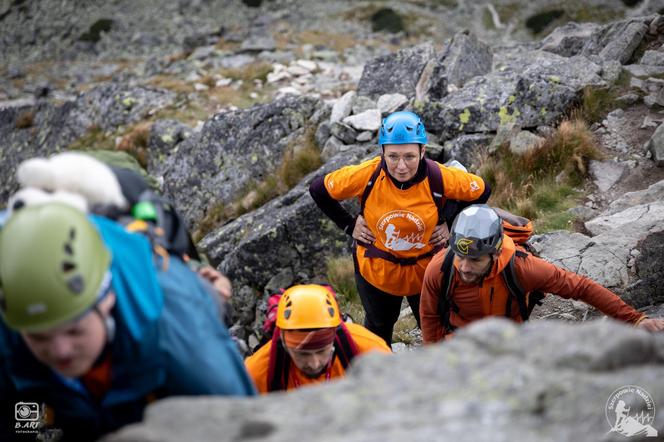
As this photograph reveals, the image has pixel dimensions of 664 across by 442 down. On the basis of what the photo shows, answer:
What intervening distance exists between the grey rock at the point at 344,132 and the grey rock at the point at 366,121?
4.4 inches

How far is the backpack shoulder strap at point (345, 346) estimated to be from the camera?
4117mm

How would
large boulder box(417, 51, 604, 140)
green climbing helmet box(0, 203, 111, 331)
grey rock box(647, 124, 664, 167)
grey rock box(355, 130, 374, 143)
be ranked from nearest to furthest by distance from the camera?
green climbing helmet box(0, 203, 111, 331) → grey rock box(647, 124, 664, 167) → large boulder box(417, 51, 604, 140) → grey rock box(355, 130, 374, 143)

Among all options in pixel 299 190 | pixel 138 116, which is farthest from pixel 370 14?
pixel 299 190

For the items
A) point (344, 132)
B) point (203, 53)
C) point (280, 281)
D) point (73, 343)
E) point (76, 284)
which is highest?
point (76, 284)

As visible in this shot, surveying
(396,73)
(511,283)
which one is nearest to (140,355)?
(511,283)

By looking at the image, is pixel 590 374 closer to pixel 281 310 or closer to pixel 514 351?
pixel 514 351

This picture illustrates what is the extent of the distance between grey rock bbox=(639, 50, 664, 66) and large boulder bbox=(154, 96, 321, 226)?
22.3ft

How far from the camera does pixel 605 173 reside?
905 centimetres

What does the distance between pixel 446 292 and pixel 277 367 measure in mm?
1644

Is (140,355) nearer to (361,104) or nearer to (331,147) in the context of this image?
(331,147)

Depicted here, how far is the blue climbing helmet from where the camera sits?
568 cm

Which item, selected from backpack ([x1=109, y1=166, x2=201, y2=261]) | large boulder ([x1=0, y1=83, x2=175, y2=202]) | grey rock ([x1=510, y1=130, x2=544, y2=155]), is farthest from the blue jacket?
large boulder ([x1=0, y1=83, x2=175, y2=202])

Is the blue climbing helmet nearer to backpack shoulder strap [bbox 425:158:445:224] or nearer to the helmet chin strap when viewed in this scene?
backpack shoulder strap [bbox 425:158:445:224]

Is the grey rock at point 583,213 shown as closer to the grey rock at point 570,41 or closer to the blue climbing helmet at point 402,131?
the blue climbing helmet at point 402,131
